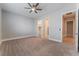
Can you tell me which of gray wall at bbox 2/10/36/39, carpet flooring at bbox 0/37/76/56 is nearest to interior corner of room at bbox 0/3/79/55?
gray wall at bbox 2/10/36/39

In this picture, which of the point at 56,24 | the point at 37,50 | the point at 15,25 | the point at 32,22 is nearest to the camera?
the point at 37,50

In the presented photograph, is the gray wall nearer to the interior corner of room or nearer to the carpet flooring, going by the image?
the interior corner of room

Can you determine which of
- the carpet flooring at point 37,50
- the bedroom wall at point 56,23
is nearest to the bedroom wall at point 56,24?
the bedroom wall at point 56,23

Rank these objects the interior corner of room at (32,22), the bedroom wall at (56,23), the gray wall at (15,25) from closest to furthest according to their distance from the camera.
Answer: the interior corner of room at (32,22) < the bedroom wall at (56,23) < the gray wall at (15,25)

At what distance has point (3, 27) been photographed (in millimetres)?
5074

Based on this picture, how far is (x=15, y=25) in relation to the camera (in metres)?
6.01

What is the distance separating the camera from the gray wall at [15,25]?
204 inches

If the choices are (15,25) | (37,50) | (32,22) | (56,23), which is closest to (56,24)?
(56,23)

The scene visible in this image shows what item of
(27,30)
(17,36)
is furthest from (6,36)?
(27,30)

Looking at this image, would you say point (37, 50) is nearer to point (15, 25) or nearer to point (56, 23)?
point (56, 23)

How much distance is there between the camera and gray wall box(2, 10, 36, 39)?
5184 mm

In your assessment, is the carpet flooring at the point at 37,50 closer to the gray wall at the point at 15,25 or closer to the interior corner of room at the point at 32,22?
the interior corner of room at the point at 32,22

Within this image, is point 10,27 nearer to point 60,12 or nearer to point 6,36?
point 6,36

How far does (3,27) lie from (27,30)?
2421 millimetres
